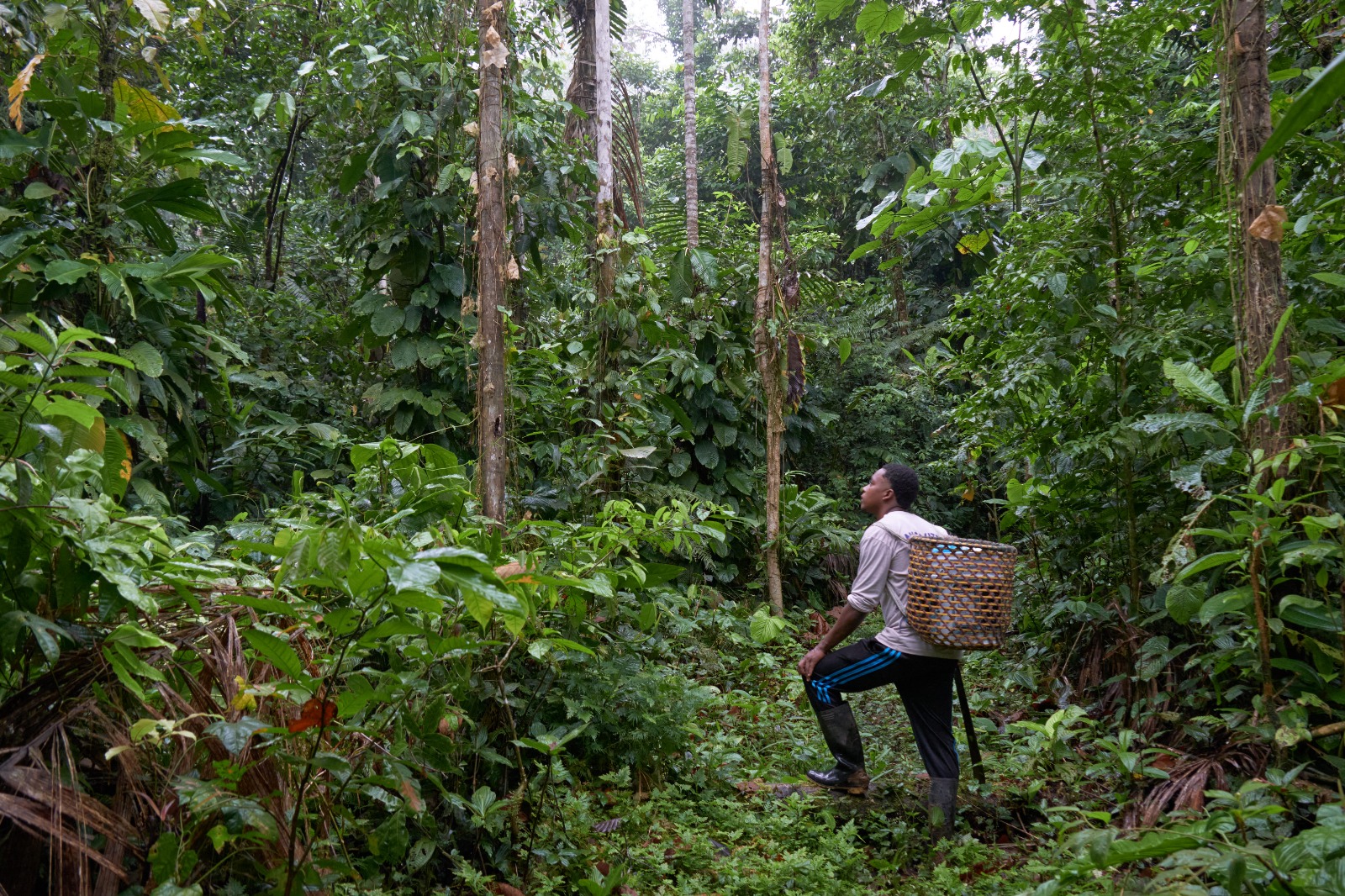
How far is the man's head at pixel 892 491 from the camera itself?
3791mm

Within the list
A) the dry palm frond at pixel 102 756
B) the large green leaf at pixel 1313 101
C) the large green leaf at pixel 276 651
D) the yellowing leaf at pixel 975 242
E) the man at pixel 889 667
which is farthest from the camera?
the yellowing leaf at pixel 975 242

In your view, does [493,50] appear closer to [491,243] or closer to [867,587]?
[491,243]

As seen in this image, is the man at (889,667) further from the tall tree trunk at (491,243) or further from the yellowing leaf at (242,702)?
the yellowing leaf at (242,702)

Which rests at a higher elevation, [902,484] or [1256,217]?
[1256,217]

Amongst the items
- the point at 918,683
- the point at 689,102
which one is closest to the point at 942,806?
the point at 918,683

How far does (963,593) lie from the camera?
3230 mm

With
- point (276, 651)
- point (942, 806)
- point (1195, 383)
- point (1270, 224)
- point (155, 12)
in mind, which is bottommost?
point (942, 806)

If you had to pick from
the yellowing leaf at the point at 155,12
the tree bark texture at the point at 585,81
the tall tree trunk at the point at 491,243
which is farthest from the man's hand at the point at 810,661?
the tree bark texture at the point at 585,81

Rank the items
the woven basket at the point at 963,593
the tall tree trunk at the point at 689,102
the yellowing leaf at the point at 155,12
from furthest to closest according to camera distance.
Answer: the tall tree trunk at the point at 689,102
the yellowing leaf at the point at 155,12
the woven basket at the point at 963,593

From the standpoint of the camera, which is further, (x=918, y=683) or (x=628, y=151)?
(x=628, y=151)

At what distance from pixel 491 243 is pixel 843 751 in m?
2.72

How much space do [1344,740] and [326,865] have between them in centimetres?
277

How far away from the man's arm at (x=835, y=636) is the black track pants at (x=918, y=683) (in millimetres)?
54

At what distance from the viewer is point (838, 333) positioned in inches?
372
